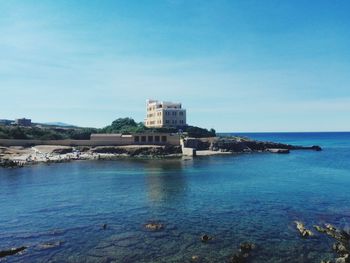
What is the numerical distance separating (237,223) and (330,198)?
16727 millimetres

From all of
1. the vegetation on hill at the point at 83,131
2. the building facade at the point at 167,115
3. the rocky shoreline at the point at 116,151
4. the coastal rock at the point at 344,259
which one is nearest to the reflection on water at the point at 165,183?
the coastal rock at the point at 344,259

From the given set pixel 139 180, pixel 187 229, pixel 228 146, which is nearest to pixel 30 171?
pixel 139 180

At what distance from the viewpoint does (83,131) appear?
12169 cm

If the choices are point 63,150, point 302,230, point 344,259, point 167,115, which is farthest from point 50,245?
point 167,115

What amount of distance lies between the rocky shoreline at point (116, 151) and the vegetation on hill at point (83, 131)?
25.0 feet

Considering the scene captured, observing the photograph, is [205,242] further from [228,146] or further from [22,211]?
[228,146]

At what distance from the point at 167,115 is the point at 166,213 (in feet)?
329

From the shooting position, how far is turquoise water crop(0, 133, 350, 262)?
956 inches

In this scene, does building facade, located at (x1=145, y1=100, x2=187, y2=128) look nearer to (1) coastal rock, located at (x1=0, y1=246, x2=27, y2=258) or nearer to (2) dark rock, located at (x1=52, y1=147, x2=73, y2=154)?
(2) dark rock, located at (x1=52, y1=147, x2=73, y2=154)

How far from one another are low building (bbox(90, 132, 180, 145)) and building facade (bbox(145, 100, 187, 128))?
22912 millimetres

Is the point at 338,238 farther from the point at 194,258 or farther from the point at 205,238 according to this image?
the point at 194,258

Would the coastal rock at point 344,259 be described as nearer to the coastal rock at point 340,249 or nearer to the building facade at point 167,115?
the coastal rock at point 340,249

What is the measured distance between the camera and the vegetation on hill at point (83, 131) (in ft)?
331

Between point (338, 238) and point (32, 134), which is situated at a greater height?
point (32, 134)
